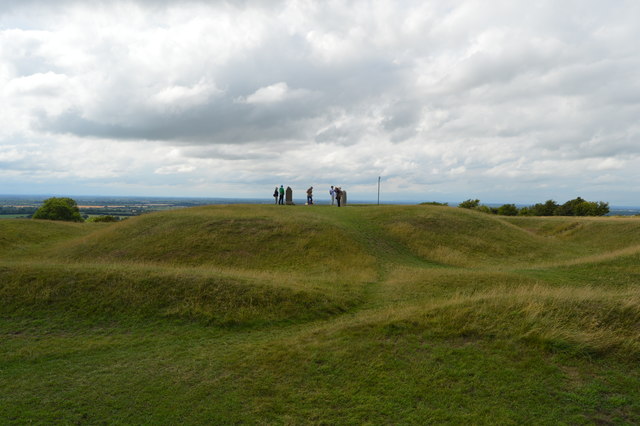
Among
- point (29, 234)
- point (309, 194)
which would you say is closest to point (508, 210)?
point (309, 194)

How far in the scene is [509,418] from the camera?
6875 mm

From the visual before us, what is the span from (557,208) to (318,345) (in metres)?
77.9

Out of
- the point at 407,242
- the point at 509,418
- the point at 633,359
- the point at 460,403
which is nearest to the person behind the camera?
the point at 509,418

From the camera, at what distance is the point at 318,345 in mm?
9891

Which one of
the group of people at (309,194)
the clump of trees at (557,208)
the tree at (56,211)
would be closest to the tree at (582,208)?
the clump of trees at (557,208)

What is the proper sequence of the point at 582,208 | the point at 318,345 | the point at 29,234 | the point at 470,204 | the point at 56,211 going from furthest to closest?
the point at 470,204, the point at 582,208, the point at 56,211, the point at 29,234, the point at 318,345

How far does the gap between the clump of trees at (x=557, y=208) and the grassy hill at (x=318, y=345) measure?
5051cm

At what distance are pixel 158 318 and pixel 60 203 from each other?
59.3 meters

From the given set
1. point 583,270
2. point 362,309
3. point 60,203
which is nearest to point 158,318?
point 362,309

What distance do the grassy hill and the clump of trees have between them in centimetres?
5051

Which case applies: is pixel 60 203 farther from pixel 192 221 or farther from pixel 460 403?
pixel 460 403

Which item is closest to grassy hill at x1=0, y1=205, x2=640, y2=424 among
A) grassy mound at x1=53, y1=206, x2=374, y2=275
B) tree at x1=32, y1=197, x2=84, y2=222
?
grassy mound at x1=53, y1=206, x2=374, y2=275

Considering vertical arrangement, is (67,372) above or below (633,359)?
below

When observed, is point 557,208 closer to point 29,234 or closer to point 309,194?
point 309,194
